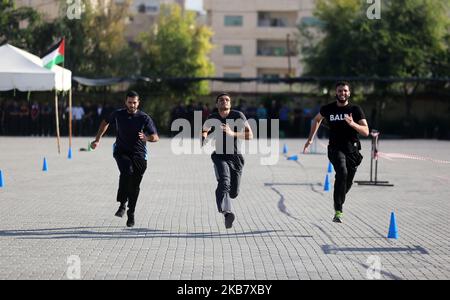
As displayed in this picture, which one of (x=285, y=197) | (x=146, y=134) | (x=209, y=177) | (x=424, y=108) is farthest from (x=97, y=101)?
(x=146, y=134)

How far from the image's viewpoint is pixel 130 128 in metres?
11.8

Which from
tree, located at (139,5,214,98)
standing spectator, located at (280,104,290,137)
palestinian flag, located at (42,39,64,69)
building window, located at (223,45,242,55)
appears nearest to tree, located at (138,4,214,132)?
tree, located at (139,5,214,98)

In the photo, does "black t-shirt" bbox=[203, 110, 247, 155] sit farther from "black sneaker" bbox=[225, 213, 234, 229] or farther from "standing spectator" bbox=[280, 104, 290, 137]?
"standing spectator" bbox=[280, 104, 290, 137]

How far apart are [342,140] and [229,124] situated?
1656 millimetres

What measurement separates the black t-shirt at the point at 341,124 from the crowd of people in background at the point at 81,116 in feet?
92.4

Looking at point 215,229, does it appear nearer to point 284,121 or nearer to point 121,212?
point 121,212

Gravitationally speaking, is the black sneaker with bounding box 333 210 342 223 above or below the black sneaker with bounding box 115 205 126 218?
below

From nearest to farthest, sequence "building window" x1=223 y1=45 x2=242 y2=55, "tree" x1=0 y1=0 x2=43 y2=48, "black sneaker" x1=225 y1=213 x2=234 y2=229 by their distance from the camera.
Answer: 1. "black sneaker" x1=225 y1=213 x2=234 y2=229
2. "tree" x1=0 y1=0 x2=43 y2=48
3. "building window" x1=223 y1=45 x2=242 y2=55

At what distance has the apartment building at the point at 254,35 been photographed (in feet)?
262

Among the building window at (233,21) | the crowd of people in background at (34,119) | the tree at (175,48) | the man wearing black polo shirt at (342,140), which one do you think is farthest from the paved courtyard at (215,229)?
the building window at (233,21)

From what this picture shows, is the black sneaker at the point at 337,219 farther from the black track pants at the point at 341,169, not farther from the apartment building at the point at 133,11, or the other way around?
Answer: the apartment building at the point at 133,11

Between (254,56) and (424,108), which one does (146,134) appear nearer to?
(424,108)

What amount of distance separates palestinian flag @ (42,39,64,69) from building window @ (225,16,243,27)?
2132 inches

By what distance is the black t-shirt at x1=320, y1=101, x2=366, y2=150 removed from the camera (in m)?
12.1
